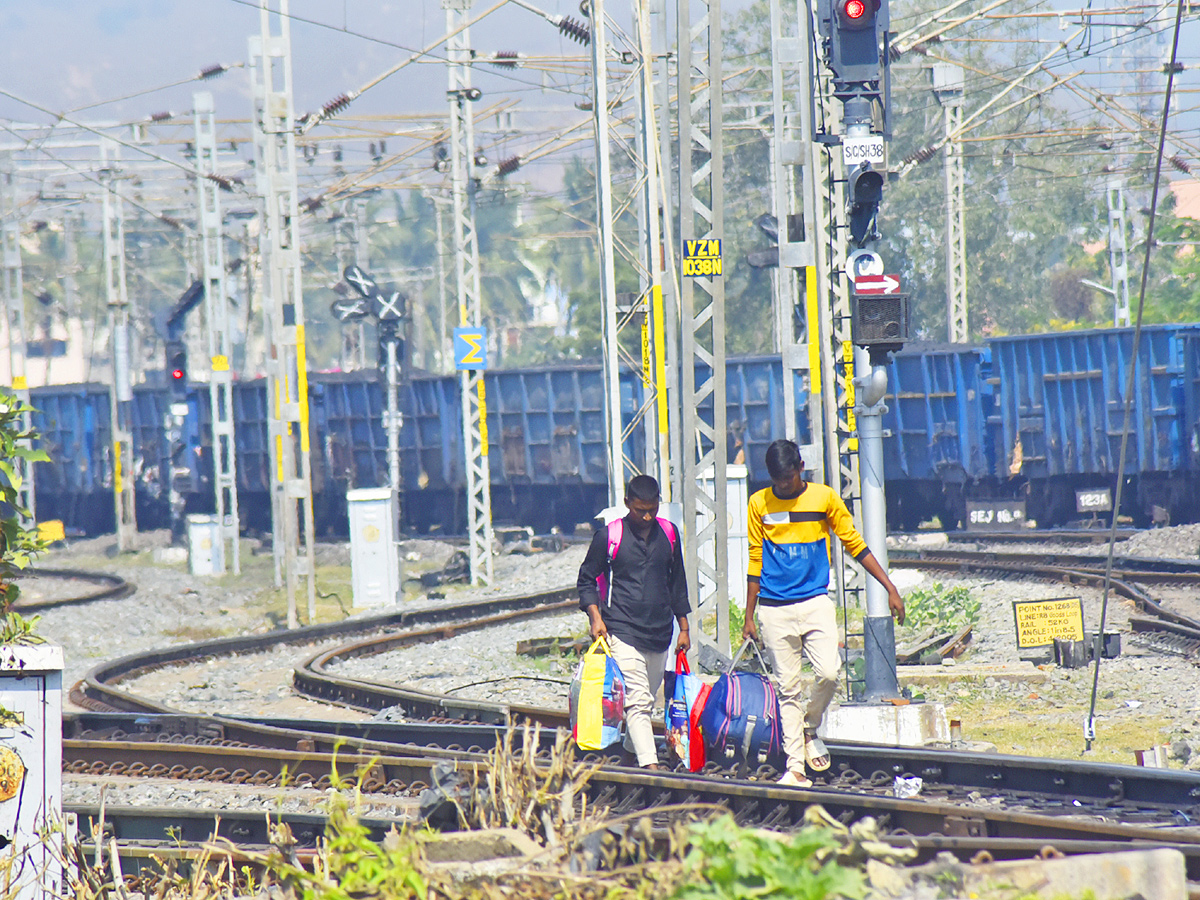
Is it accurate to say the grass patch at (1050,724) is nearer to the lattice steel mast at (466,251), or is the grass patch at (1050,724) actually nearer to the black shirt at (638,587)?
the black shirt at (638,587)

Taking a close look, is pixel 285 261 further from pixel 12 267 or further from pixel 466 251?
pixel 12 267

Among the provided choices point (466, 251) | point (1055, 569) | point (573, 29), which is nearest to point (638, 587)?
point (1055, 569)

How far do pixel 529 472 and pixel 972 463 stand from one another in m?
9.85

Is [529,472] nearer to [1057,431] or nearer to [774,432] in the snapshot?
[774,432]

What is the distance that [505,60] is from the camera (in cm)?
2238

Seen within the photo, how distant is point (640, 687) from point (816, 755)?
3.32 ft

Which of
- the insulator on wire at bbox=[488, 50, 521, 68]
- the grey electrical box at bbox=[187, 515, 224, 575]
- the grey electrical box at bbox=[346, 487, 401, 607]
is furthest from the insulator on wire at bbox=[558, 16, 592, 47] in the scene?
the grey electrical box at bbox=[187, 515, 224, 575]

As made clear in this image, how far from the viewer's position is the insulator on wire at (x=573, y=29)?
19.8 meters

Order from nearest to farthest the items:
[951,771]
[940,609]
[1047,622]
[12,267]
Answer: [951,771], [1047,622], [940,609], [12,267]

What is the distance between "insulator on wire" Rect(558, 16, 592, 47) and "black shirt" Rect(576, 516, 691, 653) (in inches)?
530

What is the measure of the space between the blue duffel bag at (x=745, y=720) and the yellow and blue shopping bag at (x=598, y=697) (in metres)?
0.49

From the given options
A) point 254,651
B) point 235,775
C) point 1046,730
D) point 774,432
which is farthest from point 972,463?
point 235,775

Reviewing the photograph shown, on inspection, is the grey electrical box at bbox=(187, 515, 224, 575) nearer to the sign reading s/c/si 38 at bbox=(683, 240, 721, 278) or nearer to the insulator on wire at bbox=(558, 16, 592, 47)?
the insulator on wire at bbox=(558, 16, 592, 47)

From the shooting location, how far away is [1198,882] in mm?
5082
